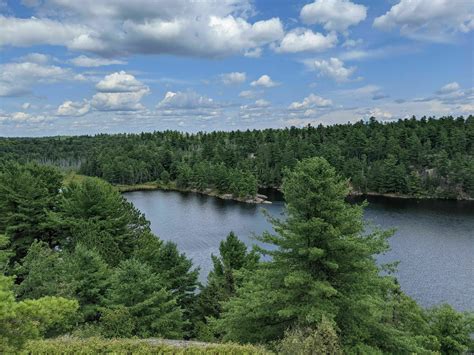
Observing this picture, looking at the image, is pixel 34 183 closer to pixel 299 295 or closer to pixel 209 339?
pixel 209 339

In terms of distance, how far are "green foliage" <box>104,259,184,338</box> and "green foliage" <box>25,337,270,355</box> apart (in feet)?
15.8

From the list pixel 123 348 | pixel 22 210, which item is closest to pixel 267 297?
pixel 123 348

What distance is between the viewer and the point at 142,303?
17.7m

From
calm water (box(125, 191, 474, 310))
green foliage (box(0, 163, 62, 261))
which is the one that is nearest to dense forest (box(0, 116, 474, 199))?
calm water (box(125, 191, 474, 310))

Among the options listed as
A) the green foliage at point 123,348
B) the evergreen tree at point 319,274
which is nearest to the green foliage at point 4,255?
the green foliage at point 123,348

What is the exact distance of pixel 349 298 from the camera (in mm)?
13961

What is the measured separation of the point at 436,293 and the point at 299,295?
25531 millimetres

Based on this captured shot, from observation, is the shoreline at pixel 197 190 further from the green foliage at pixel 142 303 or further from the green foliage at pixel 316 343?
the green foliage at pixel 316 343

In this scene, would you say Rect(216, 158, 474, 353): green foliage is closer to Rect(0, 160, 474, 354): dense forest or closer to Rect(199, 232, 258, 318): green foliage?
Rect(0, 160, 474, 354): dense forest

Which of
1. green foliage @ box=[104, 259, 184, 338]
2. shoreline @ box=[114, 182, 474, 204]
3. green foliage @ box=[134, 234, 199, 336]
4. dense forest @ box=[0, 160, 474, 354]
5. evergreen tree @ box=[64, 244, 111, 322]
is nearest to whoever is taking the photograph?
dense forest @ box=[0, 160, 474, 354]

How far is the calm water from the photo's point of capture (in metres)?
36.9

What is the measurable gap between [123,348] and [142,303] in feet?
18.0

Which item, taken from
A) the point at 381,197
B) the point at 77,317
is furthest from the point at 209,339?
the point at 381,197

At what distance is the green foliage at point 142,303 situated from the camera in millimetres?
17797
